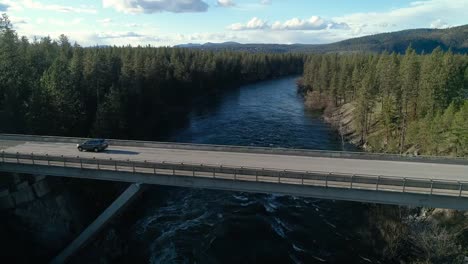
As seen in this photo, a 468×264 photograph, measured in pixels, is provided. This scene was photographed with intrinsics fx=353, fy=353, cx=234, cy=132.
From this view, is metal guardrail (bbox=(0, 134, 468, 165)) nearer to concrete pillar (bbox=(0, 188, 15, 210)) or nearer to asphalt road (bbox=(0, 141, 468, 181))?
Result: asphalt road (bbox=(0, 141, 468, 181))

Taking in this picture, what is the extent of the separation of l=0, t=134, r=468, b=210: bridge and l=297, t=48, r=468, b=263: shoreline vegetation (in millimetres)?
5529

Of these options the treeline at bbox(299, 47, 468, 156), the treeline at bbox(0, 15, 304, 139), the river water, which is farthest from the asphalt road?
the treeline at bbox(299, 47, 468, 156)

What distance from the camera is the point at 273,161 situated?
3528 centimetres

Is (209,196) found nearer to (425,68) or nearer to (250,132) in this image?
(250,132)

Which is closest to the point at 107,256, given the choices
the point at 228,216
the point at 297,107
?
the point at 228,216

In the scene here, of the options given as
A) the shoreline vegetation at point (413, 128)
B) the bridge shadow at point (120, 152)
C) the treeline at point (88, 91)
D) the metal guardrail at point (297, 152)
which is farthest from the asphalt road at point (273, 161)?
the treeline at point (88, 91)

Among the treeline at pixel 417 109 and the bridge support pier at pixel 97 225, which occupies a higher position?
the treeline at pixel 417 109

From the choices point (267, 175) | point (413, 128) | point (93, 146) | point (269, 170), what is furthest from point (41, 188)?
point (413, 128)

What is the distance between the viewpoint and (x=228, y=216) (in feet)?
133

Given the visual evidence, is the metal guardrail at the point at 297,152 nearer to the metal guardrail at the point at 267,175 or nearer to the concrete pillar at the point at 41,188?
the concrete pillar at the point at 41,188

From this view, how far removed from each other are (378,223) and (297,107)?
73.8 meters

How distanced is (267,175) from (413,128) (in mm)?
36402

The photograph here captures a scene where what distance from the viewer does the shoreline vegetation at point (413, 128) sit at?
32438mm

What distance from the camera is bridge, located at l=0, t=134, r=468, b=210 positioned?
27.3 metres
